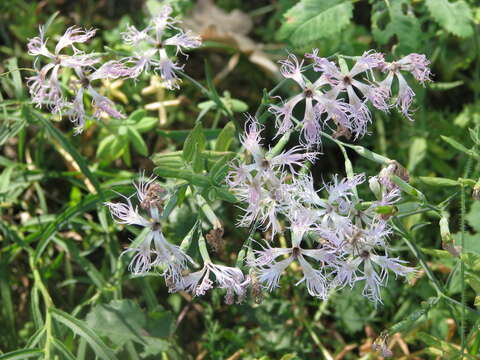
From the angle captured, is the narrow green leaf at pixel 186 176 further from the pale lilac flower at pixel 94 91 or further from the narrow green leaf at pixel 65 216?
the narrow green leaf at pixel 65 216

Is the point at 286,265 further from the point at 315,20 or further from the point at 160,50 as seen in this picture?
the point at 315,20

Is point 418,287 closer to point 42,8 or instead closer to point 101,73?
point 101,73

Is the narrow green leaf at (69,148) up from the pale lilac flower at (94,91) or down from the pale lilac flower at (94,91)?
down

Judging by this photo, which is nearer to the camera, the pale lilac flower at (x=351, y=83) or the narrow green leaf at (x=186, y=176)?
the narrow green leaf at (x=186, y=176)

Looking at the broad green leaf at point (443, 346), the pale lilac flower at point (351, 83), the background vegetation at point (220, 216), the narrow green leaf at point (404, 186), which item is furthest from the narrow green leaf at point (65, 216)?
the broad green leaf at point (443, 346)

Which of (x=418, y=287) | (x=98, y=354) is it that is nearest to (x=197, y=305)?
(x=98, y=354)

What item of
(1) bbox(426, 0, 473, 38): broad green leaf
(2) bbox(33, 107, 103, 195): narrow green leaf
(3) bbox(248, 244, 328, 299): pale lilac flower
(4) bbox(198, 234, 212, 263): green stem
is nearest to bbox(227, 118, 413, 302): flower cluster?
(3) bbox(248, 244, 328, 299): pale lilac flower

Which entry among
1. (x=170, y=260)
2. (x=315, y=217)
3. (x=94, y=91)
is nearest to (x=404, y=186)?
(x=315, y=217)

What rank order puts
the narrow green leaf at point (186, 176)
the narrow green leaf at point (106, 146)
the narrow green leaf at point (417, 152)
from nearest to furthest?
the narrow green leaf at point (186, 176), the narrow green leaf at point (106, 146), the narrow green leaf at point (417, 152)
